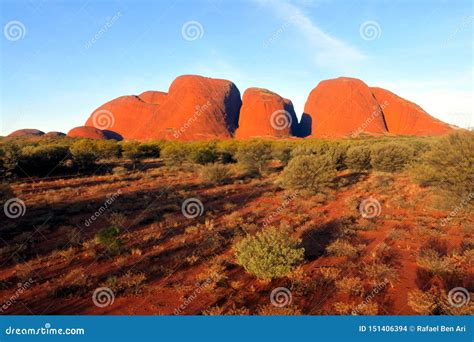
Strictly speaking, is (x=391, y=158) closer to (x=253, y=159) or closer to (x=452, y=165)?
(x=253, y=159)

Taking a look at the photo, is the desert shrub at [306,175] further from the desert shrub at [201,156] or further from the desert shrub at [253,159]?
the desert shrub at [201,156]

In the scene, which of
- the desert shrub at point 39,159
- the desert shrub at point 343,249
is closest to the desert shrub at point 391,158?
the desert shrub at point 343,249

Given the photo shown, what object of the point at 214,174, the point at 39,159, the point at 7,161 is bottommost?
the point at 214,174

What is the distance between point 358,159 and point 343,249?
17846mm

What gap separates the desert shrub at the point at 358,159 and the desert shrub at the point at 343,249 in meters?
17.1

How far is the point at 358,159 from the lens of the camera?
23.1m

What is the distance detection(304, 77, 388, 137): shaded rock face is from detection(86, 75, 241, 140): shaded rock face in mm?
25375

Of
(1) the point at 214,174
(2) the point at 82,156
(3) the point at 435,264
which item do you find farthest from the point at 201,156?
(3) the point at 435,264

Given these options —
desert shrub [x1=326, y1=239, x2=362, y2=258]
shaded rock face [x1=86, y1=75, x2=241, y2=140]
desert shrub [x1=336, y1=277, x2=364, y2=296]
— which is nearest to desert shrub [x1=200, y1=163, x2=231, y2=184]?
desert shrub [x1=326, y1=239, x2=362, y2=258]

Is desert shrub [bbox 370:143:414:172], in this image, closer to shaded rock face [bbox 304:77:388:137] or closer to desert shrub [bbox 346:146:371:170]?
desert shrub [bbox 346:146:371:170]

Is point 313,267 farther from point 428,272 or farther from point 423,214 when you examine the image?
point 423,214

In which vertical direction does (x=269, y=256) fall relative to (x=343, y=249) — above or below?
above

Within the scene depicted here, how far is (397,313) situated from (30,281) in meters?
8.09

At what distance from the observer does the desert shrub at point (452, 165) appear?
9.55 metres
